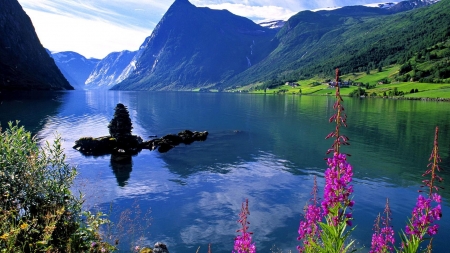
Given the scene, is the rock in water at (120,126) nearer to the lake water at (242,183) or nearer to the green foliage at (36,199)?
the lake water at (242,183)

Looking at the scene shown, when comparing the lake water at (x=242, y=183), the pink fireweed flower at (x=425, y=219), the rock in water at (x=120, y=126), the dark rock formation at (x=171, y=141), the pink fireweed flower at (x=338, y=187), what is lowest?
the lake water at (x=242, y=183)

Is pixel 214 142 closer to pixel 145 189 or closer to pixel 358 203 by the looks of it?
pixel 145 189

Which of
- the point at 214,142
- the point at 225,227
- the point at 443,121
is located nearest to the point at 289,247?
the point at 225,227

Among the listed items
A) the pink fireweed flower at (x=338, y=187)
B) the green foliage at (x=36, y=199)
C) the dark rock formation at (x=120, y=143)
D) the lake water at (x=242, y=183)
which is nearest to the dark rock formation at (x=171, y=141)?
the dark rock formation at (x=120, y=143)

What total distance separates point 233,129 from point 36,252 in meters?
65.1

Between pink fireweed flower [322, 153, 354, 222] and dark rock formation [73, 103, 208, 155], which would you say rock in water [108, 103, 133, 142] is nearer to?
dark rock formation [73, 103, 208, 155]

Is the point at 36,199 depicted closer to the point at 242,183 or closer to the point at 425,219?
the point at 425,219

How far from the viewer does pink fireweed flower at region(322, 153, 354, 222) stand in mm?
6230

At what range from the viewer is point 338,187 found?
628 cm

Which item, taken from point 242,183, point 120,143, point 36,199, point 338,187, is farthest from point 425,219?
point 120,143

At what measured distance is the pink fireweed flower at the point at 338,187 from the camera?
623 centimetres

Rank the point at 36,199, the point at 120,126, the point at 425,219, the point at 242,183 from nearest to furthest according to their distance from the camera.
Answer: the point at 425,219, the point at 36,199, the point at 242,183, the point at 120,126

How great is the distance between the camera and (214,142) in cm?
5841

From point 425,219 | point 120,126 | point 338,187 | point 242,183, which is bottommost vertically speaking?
point 242,183
